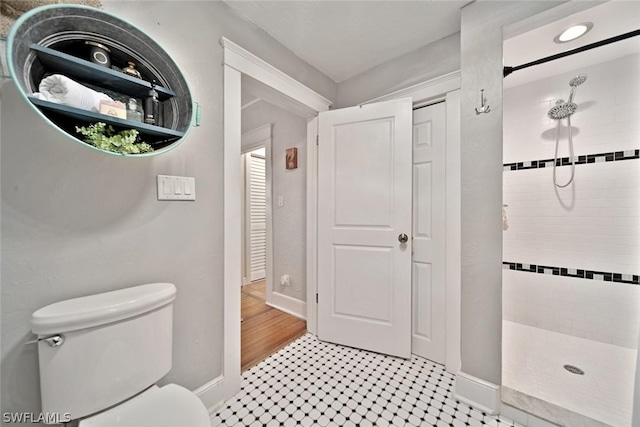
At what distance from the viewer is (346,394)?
1389 mm

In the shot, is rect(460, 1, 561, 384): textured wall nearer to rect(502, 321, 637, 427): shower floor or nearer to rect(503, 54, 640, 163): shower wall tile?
rect(502, 321, 637, 427): shower floor

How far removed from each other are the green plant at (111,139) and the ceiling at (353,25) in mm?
1043

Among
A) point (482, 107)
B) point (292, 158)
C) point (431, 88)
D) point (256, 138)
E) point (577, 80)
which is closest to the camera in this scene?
point (482, 107)

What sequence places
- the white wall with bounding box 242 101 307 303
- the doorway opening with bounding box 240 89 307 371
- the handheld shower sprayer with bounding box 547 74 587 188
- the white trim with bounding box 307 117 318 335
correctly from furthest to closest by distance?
the white wall with bounding box 242 101 307 303, the doorway opening with bounding box 240 89 307 371, the white trim with bounding box 307 117 318 335, the handheld shower sprayer with bounding box 547 74 587 188

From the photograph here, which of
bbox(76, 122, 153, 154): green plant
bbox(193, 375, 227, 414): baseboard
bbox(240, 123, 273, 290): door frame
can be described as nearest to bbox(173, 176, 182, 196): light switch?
bbox(76, 122, 153, 154): green plant

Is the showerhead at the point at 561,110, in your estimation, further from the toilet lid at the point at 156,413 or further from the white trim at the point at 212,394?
the white trim at the point at 212,394

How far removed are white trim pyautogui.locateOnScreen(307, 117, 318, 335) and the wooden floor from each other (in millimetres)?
207

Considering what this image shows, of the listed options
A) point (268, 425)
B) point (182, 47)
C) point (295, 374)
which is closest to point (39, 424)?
point (268, 425)

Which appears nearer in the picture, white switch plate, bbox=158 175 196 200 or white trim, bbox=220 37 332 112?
white switch plate, bbox=158 175 196 200

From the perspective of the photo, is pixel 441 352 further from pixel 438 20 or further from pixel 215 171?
pixel 438 20

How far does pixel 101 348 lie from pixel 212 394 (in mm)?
718

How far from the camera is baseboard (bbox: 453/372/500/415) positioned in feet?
4.09

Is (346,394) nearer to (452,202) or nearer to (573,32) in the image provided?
(452,202)

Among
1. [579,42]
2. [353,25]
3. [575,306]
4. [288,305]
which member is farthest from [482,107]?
[288,305]
